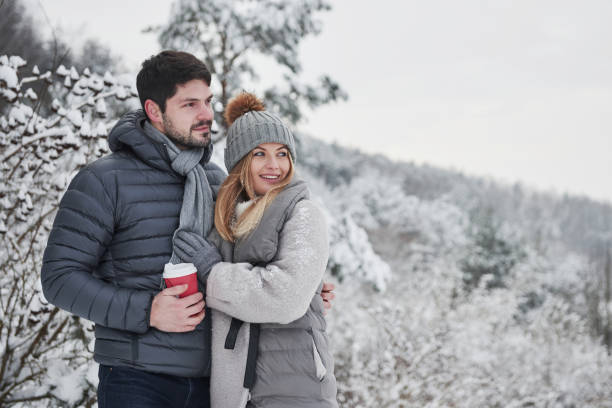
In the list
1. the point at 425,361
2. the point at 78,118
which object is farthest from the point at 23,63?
the point at 425,361

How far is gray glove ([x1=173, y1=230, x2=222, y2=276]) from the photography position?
1.68 metres

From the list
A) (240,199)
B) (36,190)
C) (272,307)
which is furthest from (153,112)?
(36,190)

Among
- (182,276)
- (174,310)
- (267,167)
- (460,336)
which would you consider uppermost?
(267,167)

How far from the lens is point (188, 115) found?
6.04 ft

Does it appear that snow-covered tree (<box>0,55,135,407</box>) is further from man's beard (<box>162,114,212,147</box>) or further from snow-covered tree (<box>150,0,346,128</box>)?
snow-covered tree (<box>150,0,346,128</box>)

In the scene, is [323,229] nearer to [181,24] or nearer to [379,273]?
[379,273]

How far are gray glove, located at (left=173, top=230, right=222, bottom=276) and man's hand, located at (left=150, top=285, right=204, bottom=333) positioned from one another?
0.37 ft

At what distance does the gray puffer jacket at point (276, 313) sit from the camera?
156cm

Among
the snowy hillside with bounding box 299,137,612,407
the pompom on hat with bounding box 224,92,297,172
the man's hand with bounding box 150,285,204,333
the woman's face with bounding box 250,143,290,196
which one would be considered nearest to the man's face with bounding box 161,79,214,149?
the pompom on hat with bounding box 224,92,297,172

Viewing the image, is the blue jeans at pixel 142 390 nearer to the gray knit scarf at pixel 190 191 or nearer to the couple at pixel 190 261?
the couple at pixel 190 261

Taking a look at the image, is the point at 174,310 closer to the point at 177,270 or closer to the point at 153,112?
the point at 177,270

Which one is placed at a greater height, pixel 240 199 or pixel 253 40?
pixel 253 40

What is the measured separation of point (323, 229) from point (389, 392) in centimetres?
343

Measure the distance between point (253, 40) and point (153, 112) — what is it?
463cm
